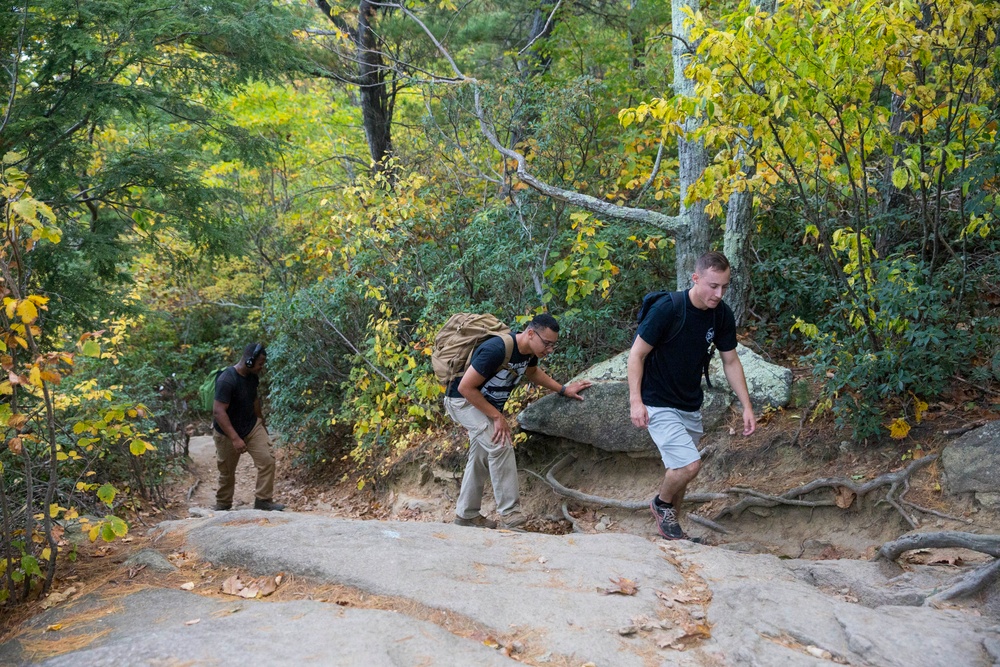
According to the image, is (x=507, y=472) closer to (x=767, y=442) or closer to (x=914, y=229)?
(x=767, y=442)

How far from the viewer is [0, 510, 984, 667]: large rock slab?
3334 mm

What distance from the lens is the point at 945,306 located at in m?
6.09

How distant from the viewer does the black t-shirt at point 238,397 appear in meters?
7.95

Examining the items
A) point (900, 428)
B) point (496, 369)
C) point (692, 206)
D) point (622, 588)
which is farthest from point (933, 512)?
point (692, 206)

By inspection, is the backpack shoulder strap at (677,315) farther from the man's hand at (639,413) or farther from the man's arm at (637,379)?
the man's hand at (639,413)

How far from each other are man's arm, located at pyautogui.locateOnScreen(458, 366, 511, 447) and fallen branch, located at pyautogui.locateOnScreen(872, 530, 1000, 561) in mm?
2851

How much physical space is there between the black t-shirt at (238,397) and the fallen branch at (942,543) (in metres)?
6.36

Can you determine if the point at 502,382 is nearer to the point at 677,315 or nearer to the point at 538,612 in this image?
the point at 677,315

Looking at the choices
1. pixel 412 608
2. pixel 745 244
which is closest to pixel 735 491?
pixel 745 244

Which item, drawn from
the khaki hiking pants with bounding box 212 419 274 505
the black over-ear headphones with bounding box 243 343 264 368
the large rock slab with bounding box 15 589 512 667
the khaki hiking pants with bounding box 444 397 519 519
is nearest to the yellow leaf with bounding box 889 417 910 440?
the khaki hiking pants with bounding box 444 397 519 519

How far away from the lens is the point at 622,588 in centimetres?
417

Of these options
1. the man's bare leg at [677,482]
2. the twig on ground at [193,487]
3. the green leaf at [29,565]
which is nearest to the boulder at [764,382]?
the man's bare leg at [677,482]

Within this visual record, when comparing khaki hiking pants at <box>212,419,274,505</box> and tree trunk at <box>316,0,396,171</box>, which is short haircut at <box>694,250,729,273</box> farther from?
tree trunk at <box>316,0,396,171</box>

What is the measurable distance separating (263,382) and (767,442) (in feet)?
37.1
